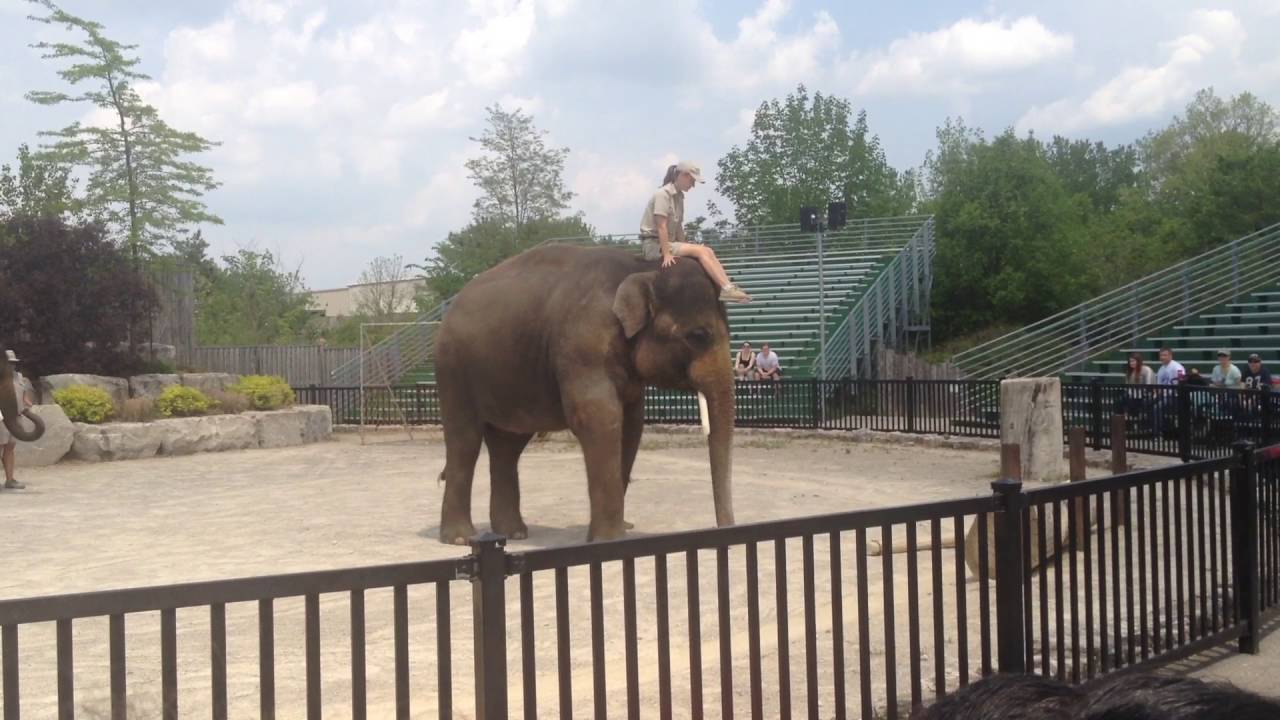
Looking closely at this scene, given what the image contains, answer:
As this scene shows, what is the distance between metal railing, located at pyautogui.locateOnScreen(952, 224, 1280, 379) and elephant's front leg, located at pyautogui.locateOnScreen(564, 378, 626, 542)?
16320 mm

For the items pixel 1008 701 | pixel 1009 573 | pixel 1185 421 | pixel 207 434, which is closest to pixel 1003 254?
pixel 1185 421

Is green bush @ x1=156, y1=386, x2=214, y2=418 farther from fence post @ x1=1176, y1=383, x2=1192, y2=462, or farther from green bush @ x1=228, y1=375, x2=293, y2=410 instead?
fence post @ x1=1176, y1=383, x2=1192, y2=462

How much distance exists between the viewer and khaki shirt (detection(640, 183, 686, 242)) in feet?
31.9

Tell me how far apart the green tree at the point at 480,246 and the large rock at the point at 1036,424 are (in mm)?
31198

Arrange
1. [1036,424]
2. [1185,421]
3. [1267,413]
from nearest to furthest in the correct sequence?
[1267,413], [1185,421], [1036,424]

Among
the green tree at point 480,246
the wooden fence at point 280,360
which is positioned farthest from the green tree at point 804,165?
the wooden fence at point 280,360

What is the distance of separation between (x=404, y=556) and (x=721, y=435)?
2.83 m

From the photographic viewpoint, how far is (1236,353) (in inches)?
882

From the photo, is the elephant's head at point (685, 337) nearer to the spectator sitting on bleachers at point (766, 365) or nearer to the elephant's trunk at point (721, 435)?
the elephant's trunk at point (721, 435)

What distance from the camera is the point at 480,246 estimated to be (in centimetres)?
4688

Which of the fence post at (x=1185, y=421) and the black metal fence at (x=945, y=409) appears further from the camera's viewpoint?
the fence post at (x=1185, y=421)

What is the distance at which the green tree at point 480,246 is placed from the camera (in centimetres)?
4625

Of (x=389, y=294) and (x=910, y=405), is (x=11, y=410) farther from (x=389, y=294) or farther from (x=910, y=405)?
(x=389, y=294)

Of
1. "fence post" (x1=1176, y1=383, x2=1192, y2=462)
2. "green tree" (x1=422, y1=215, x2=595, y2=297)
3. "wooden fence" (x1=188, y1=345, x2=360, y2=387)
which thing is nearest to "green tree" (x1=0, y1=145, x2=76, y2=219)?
"wooden fence" (x1=188, y1=345, x2=360, y2=387)
